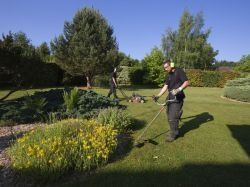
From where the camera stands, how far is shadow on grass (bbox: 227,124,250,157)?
279 inches

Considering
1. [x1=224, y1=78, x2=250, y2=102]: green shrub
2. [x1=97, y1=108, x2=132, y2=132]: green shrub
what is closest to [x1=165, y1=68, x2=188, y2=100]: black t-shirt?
[x1=97, y1=108, x2=132, y2=132]: green shrub

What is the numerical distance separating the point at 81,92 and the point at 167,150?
20.6ft

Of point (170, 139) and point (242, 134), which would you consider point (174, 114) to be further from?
point (242, 134)

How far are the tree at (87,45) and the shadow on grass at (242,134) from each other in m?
16.5

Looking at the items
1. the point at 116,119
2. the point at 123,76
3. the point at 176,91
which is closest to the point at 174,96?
the point at 176,91

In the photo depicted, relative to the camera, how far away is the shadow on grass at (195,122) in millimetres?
8562

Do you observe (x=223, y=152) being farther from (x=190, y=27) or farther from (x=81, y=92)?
(x=190, y=27)

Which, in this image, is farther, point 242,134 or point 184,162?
point 242,134

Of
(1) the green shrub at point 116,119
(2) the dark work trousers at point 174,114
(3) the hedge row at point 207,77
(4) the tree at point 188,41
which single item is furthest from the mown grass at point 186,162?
(4) the tree at point 188,41

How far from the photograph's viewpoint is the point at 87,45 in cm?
2462

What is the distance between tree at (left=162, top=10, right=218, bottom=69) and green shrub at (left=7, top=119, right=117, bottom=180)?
1654 inches

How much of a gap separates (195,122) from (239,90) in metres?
9.86

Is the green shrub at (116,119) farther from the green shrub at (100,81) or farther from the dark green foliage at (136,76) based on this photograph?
the dark green foliage at (136,76)

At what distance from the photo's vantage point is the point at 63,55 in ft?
82.8
